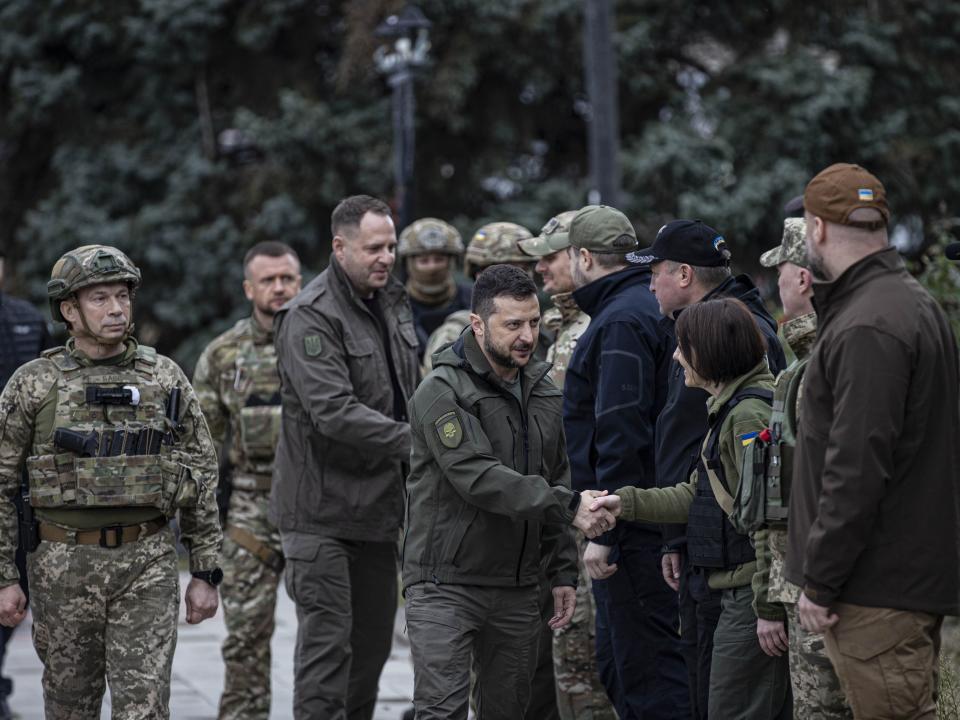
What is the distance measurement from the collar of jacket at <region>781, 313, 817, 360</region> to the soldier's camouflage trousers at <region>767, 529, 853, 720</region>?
841 mm

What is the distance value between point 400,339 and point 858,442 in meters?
3.32

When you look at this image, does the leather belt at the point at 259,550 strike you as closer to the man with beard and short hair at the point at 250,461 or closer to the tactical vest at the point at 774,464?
the man with beard and short hair at the point at 250,461

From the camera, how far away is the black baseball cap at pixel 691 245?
5.87 metres

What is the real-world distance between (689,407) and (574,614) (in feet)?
4.72

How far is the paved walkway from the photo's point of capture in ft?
27.8

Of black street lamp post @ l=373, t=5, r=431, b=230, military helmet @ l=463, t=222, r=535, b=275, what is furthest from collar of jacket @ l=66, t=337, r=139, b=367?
black street lamp post @ l=373, t=5, r=431, b=230

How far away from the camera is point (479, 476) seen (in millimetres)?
5371

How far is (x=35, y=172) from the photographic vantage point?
19141mm

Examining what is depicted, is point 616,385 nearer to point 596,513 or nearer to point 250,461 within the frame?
point 596,513

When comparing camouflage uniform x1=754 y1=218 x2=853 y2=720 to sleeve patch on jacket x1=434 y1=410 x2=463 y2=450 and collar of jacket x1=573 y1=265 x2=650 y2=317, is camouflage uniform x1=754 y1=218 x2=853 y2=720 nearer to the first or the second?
sleeve patch on jacket x1=434 y1=410 x2=463 y2=450

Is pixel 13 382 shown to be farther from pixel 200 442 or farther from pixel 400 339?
pixel 400 339

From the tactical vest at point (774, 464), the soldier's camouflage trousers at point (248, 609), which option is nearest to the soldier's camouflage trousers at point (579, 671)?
the soldier's camouflage trousers at point (248, 609)

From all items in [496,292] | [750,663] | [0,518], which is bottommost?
[750,663]

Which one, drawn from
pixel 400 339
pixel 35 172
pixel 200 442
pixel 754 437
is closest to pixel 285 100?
pixel 35 172
